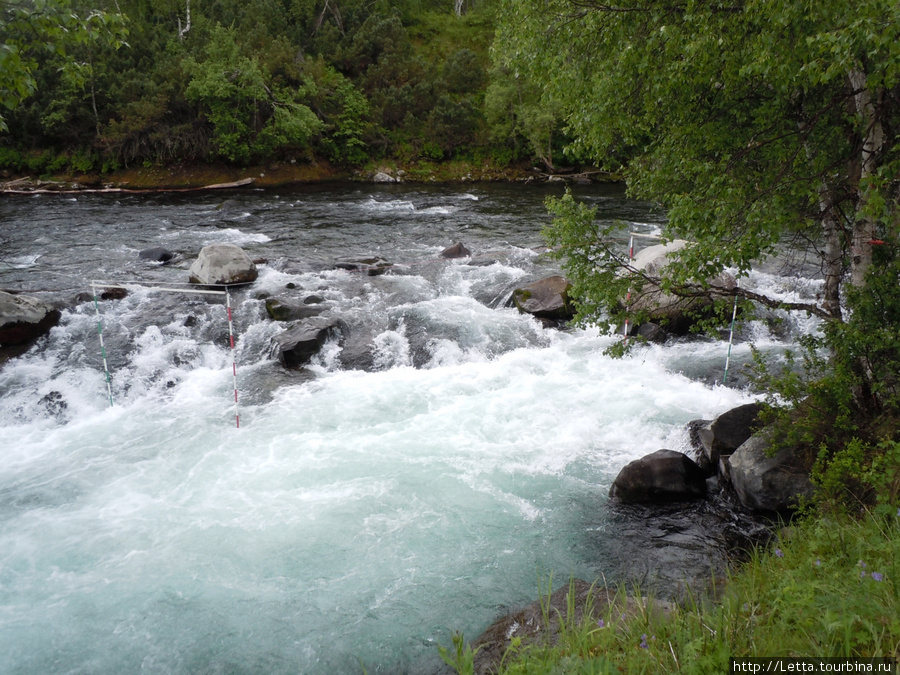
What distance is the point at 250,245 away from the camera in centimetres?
1981

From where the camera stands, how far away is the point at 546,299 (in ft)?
47.0

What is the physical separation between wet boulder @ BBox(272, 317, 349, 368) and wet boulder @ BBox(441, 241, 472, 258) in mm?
6266

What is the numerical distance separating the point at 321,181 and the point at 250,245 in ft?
56.2

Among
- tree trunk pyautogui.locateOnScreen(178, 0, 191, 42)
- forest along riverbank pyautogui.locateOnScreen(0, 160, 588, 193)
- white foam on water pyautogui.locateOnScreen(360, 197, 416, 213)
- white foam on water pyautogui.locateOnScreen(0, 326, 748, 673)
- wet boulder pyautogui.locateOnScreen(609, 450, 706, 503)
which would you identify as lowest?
white foam on water pyautogui.locateOnScreen(0, 326, 748, 673)

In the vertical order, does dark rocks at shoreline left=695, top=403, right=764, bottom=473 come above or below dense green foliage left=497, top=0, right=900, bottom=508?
below

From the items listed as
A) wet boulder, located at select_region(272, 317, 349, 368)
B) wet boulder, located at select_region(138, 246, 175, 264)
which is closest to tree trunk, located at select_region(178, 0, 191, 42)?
wet boulder, located at select_region(138, 246, 175, 264)

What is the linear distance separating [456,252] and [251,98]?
74.7 ft

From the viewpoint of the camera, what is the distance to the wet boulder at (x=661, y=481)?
7.91 m

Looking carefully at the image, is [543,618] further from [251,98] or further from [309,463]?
[251,98]

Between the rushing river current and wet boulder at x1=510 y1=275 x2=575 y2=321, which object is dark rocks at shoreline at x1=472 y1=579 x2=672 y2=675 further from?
wet boulder at x1=510 y1=275 x2=575 y2=321

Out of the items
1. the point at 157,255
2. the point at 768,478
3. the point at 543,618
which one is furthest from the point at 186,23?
the point at 543,618

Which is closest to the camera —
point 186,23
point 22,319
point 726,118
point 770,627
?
point 770,627

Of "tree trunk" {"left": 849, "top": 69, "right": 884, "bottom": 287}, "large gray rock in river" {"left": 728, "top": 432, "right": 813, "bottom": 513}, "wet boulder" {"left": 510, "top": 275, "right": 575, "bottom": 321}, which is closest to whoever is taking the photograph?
"tree trunk" {"left": 849, "top": 69, "right": 884, "bottom": 287}

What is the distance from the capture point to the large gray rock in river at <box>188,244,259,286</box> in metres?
15.5
